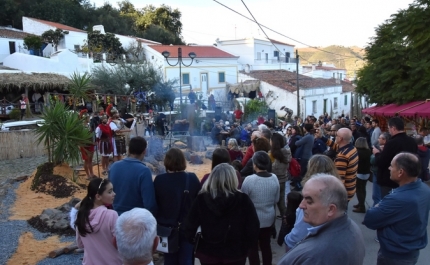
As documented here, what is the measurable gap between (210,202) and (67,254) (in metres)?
3.31

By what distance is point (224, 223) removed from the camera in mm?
3359

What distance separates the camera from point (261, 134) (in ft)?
22.9

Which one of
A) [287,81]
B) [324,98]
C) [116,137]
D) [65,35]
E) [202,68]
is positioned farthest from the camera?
[202,68]

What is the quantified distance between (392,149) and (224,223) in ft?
9.91

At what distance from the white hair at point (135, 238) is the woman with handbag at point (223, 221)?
3.28 ft

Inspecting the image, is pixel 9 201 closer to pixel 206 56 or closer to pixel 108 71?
pixel 108 71

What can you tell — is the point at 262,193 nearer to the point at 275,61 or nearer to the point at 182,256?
the point at 182,256

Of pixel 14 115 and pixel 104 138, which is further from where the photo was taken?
pixel 14 115

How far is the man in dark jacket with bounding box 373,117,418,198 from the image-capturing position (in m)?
5.25

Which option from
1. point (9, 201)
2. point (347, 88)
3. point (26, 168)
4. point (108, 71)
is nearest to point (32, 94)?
point (108, 71)

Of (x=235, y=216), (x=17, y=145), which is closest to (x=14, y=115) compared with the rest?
(x=17, y=145)

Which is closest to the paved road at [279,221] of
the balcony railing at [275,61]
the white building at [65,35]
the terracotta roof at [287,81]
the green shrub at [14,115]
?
the green shrub at [14,115]

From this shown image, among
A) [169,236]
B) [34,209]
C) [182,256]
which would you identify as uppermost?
[169,236]

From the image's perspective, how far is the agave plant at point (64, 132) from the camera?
985 centimetres
